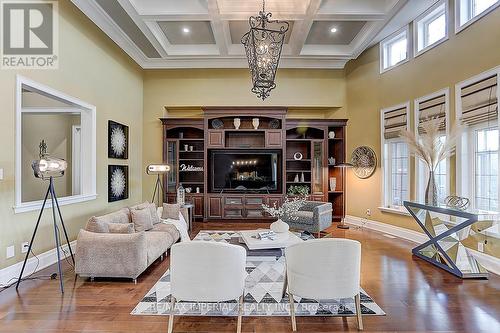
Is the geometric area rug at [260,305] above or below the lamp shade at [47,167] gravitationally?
below

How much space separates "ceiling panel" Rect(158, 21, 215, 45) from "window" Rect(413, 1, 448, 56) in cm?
416

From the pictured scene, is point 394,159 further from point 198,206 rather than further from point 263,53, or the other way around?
point 198,206

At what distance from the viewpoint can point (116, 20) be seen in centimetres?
558

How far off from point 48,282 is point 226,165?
15.7 feet

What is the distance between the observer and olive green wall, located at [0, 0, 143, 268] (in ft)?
12.2

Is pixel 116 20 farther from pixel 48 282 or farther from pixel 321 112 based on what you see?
pixel 321 112

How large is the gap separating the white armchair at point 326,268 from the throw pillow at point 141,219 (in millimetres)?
3143

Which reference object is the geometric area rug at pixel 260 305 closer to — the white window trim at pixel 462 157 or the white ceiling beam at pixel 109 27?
the white window trim at pixel 462 157

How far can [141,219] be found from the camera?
4.97 meters

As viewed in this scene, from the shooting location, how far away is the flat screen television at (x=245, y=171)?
787 cm

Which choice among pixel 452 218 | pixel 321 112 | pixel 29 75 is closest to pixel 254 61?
pixel 29 75

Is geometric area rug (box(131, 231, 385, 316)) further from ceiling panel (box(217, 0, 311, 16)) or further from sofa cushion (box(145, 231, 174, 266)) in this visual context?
ceiling panel (box(217, 0, 311, 16))

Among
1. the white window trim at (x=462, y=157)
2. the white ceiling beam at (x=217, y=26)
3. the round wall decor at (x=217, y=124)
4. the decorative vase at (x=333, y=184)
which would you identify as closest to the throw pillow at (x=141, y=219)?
the round wall decor at (x=217, y=124)

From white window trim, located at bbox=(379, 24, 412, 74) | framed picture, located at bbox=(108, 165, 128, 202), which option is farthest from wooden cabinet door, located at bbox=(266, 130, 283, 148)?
framed picture, located at bbox=(108, 165, 128, 202)
